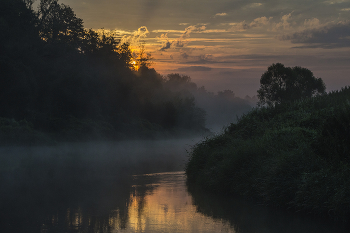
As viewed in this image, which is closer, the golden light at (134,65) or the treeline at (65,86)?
the treeline at (65,86)

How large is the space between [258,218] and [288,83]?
37.1 meters

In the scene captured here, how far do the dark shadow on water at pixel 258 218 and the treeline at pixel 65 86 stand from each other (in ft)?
104

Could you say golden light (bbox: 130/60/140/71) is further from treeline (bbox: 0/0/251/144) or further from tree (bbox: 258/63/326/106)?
tree (bbox: 258/63/326/106)

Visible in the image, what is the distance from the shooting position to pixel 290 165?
12.3 m

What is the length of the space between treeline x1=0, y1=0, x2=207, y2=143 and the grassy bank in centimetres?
2906

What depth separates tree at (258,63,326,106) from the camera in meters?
45.8

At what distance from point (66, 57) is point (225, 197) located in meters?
49.1

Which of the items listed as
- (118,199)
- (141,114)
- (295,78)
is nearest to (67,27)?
(141,114)

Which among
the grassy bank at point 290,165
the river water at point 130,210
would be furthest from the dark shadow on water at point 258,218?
the grassy bank at point 290,165

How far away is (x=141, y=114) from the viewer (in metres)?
75.4

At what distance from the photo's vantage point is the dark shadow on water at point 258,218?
32.2 feet

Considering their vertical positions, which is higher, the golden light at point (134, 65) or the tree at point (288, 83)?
the golden light at point (134, 65)

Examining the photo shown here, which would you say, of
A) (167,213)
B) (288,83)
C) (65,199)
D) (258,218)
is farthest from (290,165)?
(288,83)

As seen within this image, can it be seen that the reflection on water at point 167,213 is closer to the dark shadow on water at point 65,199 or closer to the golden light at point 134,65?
the dark shadow on water at point 65,199
